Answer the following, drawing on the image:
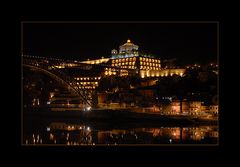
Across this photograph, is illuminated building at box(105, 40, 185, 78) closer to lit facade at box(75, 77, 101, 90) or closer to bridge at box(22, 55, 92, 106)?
lit facade at box(75, 77, 101, 90)

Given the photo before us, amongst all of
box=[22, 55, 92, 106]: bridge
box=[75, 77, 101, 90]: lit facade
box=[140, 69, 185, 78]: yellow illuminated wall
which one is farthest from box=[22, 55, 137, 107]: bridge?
box=[140, 69, 185, 78]: yellow illuminated wall

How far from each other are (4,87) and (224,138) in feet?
6.65

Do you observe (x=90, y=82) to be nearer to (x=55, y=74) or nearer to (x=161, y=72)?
(x=55, y=74)

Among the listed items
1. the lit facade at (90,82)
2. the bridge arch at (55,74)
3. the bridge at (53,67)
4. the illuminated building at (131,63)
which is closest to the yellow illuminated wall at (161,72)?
the illuminated building at (131,63)

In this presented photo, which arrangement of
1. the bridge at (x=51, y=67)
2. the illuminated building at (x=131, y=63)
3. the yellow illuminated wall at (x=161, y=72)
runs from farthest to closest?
the yellow illuminated wall at (x=161, y=72) → the illuminated building at (x=131, y=63) → the bridge at (x=51, y=67)

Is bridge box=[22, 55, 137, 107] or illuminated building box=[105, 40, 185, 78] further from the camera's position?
illuminated building box=[105, 40, 185, 78]

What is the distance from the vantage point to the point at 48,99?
14.3 m

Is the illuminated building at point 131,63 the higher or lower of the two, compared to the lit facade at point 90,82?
higher

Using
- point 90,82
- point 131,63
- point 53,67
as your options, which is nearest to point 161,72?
point 131,63

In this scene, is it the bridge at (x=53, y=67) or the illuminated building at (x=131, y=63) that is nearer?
the bridge at (x=53, y=67)

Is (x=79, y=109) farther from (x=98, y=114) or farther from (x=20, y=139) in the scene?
(x=20, y=139)

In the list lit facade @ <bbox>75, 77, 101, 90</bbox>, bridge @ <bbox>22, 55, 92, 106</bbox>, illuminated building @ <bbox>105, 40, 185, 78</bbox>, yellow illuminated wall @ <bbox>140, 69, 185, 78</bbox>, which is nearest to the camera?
bridge @ <bbox>22, 55, 92, 106</bbox>

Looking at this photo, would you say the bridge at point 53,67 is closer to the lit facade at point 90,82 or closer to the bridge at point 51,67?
the bridge at point 51,67

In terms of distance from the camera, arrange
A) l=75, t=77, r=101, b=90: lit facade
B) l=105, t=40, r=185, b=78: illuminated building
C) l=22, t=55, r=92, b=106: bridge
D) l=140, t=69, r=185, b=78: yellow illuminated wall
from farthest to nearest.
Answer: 1. l=140, t=69, r=185, b=78: yellow illuminated wall
2. l=105, t=40, r=185, b=78: illuminated building
3. l=75, t=77, r=101, b=90: lit facade
4. l=22, t=55, r=92, b=106: bridge
